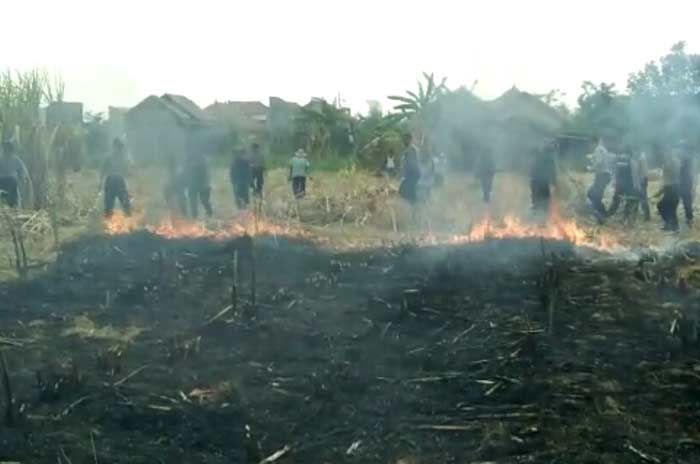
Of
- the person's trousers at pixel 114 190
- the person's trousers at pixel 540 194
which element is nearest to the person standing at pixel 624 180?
the person's trousers at pixel 540 194

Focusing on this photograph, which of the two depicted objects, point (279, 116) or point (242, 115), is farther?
point (242, 115)

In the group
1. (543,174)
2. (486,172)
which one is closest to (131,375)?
(543,174)

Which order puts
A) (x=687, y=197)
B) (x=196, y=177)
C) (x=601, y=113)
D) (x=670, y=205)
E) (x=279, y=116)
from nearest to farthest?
(x=670, y=205)
(x=687, y=197)
(x=196, y=177)
(x=601, y=113)
(x=279, y=116)

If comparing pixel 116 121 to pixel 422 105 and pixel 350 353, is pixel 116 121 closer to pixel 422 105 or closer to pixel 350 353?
pixel 422 105

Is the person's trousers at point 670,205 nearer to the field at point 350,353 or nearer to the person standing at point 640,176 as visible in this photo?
the person standing at point 640,176

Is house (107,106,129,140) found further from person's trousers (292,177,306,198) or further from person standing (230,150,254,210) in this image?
person standing (230,150,254,210)

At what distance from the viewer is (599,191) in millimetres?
15703

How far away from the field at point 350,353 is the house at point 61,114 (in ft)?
19.0

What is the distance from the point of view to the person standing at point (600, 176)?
611 inches

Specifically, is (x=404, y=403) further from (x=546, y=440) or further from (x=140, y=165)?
(x=140, y=165)

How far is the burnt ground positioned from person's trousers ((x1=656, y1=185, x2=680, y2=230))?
3.81 m

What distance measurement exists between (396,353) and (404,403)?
3.78ft

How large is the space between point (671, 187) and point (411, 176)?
424 cm

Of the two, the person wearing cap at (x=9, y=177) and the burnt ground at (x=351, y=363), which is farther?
the person wearing cap at (x=9, y=177)
